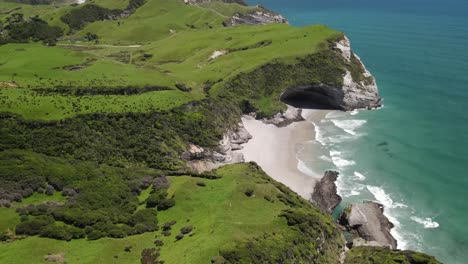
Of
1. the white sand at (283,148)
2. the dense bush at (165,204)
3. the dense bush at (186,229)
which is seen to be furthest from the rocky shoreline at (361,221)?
the dense bush at (165,204)

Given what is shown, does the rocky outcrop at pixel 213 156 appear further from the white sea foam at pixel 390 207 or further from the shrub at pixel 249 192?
the white sea foam at pixel 390 207

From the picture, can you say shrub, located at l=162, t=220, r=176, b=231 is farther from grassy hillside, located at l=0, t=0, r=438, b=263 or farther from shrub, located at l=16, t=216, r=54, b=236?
shrub, located at l=16, t=216, r=54, b=236

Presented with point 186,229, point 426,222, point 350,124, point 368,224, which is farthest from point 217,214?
point 350,124

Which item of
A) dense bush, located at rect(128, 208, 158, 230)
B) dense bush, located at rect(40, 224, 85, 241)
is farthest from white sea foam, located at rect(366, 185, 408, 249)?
dense bush, located at rect(40, 224, 85, 241)

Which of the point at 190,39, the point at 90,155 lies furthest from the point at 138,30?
the point at 90,155

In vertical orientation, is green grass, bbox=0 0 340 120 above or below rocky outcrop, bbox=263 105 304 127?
above

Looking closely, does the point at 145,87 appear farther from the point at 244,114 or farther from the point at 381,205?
the point at 381,205

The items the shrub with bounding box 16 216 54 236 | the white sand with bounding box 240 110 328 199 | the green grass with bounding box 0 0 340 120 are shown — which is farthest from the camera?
the white sand with bounding box 240 110 328 199

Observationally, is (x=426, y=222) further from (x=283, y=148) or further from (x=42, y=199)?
(x=42, y=199)
